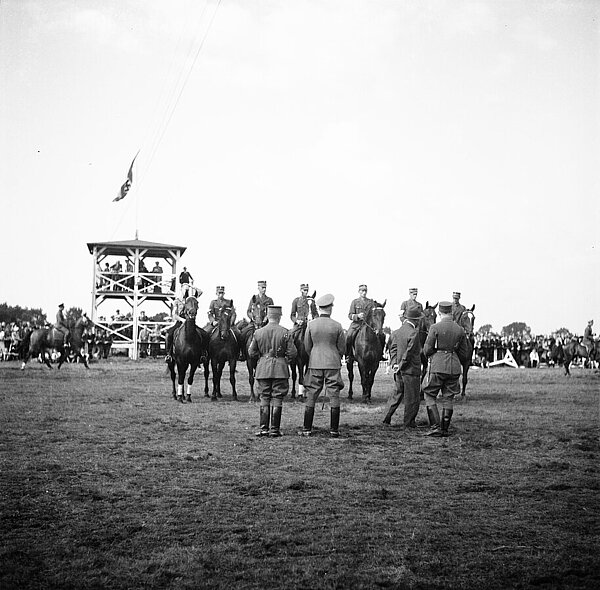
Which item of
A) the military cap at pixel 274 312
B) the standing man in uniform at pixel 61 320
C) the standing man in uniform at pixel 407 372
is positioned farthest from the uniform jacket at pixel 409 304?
the standing man in uniform at pixel 61 320

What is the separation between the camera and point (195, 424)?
12.5m

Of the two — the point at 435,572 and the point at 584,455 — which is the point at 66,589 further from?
the point at 584,455

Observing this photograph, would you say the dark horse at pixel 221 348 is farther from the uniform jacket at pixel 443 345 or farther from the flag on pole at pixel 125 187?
the flag on pole at pixel 125 187

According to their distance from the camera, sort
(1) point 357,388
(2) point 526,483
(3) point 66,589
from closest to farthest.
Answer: (3) point 66,589, (2) point 526,483, (1) point 357,388

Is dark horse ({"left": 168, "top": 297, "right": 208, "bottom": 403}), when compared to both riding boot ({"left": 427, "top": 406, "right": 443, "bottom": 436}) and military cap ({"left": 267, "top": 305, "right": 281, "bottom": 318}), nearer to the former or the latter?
military cap ({"left": 267, "top": 305, "right": 281, "bottom": 318})

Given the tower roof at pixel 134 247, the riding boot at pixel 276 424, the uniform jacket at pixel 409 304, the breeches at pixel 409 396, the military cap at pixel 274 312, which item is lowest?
the riding boot at pixel 276 424

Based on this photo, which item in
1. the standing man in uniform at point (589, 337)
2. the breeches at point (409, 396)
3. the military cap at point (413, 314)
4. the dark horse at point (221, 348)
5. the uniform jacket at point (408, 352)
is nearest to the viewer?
the breeches at point (409, 396)

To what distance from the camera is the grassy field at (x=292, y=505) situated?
525 cm

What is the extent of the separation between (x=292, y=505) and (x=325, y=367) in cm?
449

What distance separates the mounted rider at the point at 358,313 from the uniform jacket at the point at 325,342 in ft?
18.4

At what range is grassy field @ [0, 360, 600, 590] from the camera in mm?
5254

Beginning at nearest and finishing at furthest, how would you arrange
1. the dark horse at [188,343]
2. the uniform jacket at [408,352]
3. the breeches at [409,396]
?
1. the breeches at [409,396]
2. the uniform jacket at [408,352]
3. the dark horse at [188,343]

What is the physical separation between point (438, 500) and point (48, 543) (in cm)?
378

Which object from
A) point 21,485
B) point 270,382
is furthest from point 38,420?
point 21,485
